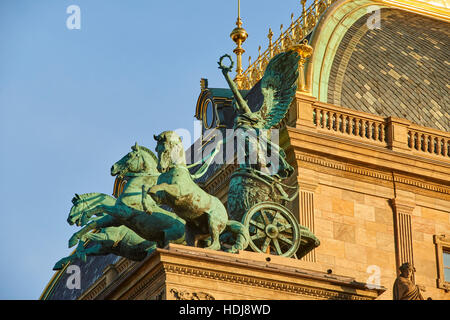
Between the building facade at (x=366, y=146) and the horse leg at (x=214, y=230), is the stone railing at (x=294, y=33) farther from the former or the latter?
the horse leg at (x=214, y=230)

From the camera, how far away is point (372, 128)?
125 ft

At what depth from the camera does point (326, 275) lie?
103 feet

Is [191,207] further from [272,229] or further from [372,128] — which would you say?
[372,128]

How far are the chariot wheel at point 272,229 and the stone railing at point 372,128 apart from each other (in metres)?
4.94

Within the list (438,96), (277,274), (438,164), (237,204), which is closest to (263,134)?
(237,204)

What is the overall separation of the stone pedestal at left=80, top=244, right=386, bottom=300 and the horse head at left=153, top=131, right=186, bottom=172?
7.11ft

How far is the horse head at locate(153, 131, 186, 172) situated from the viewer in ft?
104

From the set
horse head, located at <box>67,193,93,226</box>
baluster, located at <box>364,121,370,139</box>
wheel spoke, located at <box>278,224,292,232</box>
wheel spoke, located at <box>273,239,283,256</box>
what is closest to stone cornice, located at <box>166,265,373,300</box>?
wheel spoke, located at <box>273,239,283,256</box>

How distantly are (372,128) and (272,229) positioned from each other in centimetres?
677

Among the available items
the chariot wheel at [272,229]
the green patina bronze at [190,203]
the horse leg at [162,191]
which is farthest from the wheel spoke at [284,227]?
the horse leg at [162,191]

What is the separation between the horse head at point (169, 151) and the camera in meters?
31.8

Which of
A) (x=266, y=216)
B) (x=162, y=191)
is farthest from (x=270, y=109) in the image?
(x=162, y=191)
